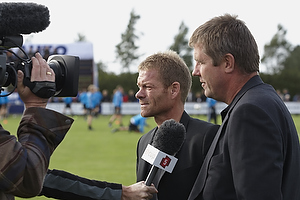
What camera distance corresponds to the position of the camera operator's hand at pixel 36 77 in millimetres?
2041

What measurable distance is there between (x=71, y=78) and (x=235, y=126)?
2.89 ft

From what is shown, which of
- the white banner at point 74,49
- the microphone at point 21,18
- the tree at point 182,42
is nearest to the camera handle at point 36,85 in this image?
the microphone at point 21,18

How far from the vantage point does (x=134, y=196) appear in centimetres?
270

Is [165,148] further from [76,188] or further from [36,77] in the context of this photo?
[36,77]

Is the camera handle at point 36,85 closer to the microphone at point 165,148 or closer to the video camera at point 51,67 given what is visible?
the video camera at point 51,67

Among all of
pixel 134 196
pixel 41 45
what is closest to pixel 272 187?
pixel 134 196

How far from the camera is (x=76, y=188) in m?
2.89

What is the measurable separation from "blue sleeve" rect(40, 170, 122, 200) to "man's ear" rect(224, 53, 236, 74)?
1137 mm

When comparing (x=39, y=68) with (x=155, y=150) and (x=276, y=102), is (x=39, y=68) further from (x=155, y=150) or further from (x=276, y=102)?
(x=276, y=102)

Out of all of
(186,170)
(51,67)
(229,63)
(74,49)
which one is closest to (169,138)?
(186,170)

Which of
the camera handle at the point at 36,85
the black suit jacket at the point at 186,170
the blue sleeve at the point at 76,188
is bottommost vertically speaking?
the blue sleeve at the point at 76,188

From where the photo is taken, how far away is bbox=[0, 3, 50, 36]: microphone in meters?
1.94

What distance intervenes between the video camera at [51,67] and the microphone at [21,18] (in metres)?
0.07

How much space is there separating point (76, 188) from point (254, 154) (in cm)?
142
